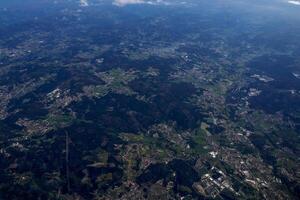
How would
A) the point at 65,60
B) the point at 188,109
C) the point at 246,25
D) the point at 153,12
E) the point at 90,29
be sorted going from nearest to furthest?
the point at 188,109 → the point at 65,60 → the point at 90,29 → the point at 246,25 → the point at 153,12

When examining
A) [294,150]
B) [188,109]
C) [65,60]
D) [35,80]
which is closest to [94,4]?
[65,60]

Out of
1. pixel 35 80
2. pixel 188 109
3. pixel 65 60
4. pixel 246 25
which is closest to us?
pixel 188 109

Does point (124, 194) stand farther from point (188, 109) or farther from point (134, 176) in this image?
point (188, 109)

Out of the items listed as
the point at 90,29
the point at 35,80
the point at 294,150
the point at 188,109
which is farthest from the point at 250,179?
the point at 90,29

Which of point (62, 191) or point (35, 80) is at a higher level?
point (62, 191)

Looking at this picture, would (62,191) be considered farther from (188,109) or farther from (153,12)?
(153,12)

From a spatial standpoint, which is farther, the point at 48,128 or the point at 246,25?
the point at 246,25

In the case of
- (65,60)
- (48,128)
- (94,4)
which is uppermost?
(48,128)
